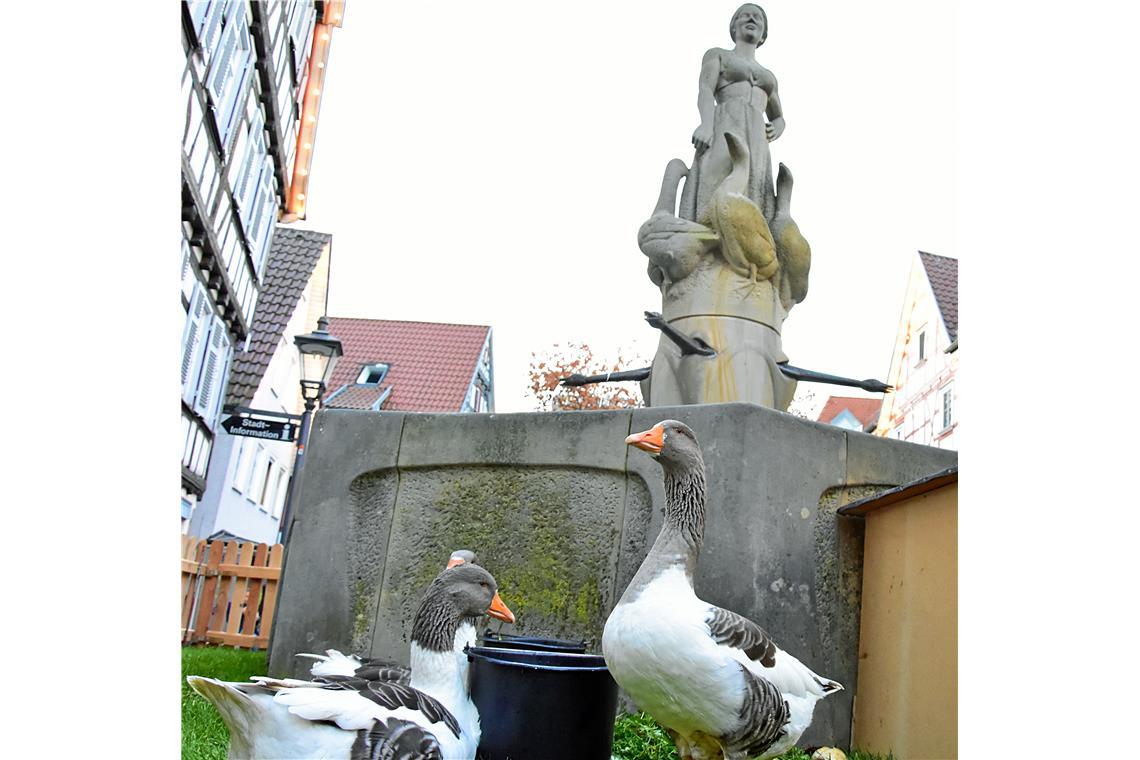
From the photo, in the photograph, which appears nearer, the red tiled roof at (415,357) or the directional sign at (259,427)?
the directional sign at (259,427)

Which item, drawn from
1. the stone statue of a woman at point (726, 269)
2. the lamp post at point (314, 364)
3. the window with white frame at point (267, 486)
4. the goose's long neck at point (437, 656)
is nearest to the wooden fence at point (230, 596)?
the lamp post at point (314, 364)

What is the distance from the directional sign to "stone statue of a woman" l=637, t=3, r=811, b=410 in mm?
4948

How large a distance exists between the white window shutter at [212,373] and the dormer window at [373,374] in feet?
41.3

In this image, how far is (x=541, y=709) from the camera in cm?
245

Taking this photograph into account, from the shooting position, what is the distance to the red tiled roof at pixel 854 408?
40.1m

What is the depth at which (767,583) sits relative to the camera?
11.8 feet

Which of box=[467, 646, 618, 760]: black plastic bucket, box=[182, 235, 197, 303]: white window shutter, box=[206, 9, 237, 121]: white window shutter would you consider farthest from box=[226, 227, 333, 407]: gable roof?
box=[467, 646, 618, 760]: black plastic bucket

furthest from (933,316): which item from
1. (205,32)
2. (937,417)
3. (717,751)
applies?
(717,751)

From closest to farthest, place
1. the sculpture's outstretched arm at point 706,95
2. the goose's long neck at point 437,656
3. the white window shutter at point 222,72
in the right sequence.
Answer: the goose's long neck at point 437,656 < the sculpture's outstretched arm at point 706,95 < the white window shutter at point 222,72

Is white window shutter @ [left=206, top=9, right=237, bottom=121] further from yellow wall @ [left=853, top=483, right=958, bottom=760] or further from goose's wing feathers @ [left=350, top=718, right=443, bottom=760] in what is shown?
goose's wing feathers @ [left=350, top=718, right=443, bottom=760]

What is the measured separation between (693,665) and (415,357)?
30.3 m

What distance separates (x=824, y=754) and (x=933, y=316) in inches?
913

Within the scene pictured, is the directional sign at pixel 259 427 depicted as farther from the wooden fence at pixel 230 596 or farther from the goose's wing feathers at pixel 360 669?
the goose's wing feathers at pixel 360 669

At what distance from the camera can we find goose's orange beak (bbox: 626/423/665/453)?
254 cm
